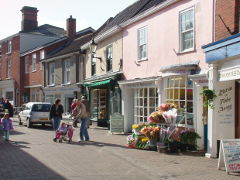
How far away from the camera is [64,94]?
29.7 m

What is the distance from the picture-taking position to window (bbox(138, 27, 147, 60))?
16.5 metres

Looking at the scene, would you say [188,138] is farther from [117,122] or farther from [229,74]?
[117,122]

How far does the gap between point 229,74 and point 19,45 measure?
3234 cm

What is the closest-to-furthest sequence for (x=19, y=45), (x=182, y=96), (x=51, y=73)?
(x=182, y=96), (x=51, y=73), (x=19, y=45)

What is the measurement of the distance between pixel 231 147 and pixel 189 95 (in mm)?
4418

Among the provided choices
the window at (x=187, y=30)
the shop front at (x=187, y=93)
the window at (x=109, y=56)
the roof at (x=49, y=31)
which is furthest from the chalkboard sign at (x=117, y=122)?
the roof at (x=49, y=31)

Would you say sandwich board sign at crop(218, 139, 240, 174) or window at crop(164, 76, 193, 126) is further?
window at crop(164, 76, 193, 126)

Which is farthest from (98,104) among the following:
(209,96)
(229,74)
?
(229,74)

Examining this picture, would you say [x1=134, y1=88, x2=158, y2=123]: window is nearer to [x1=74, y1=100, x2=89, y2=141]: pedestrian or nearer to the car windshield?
[x1=74, y1=100, x2=89, y2=141]: pedestrian

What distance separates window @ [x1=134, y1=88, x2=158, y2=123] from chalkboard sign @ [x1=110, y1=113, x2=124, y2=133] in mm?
908

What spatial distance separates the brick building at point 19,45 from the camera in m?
38.9

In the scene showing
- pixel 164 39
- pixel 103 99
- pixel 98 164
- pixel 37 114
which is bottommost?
pixel 98 164

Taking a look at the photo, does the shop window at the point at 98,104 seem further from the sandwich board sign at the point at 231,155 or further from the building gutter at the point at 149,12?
the sandwich board sign at the point at 231,155

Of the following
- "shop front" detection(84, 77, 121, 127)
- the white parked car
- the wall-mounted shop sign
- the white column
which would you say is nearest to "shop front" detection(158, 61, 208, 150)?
the white column
